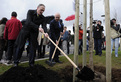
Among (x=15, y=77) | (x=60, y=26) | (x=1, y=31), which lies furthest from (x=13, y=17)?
(x=15, y=77)

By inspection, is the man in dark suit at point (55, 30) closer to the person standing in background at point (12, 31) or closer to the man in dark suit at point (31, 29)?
the man in dark suit at point (31, 29)

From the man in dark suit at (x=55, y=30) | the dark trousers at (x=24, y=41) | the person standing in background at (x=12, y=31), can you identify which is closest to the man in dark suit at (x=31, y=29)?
the dark trousers at (x=24, y=41)

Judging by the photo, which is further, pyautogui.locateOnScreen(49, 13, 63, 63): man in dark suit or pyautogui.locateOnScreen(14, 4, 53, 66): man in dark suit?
pyautogui.locateOnScreen(49, 13, 63, 63): man in dark suit

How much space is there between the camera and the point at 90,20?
310cm

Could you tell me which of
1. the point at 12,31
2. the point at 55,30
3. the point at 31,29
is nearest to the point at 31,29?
the point at 31,29

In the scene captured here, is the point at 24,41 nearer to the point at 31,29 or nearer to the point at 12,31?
the point at 31,29

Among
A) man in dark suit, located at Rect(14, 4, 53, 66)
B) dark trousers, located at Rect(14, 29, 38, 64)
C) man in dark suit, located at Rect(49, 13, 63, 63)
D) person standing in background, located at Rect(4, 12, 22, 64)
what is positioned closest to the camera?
man in dark suit, located at Rect(14, 4, 53, 66)

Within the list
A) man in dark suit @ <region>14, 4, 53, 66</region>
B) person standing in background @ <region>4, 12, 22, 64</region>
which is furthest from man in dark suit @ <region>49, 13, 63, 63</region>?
person standing in background @ <region>4, 12, 22, 64</region>

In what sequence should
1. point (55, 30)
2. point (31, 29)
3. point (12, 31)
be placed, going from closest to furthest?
1. point (31, 29)
2. point (12, 31)
3. point (55, 30)

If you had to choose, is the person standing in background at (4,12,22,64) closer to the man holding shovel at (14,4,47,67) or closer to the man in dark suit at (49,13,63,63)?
the man holding shovel at (14,4,47,67)

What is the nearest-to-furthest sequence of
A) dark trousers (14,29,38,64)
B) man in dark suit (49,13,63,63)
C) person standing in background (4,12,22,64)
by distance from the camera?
dark trousers (14,29,38,64) < person standing in background (4,12,22,64) < man in dark suit (49,13,63,63)

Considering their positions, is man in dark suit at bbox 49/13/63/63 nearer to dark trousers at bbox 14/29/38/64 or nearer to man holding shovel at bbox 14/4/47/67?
man holding shovel at bbox 14/4/47/67

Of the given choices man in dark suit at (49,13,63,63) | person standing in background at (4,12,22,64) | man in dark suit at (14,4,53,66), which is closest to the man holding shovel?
man in dark suit at (14,4,53,66)

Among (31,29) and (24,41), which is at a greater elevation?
(31,29)
